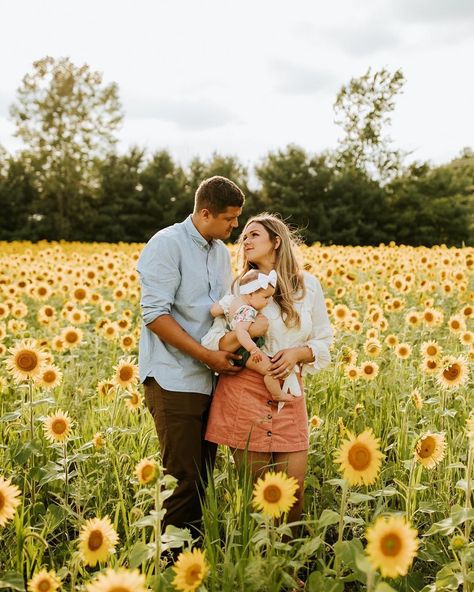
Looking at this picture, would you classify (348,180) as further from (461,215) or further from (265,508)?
(265,508)

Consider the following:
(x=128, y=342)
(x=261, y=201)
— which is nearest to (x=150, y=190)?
(x=261, y=201)

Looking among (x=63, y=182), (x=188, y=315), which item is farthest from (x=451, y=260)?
(x=63, y=182)

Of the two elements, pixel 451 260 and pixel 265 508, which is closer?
pixel 265 508

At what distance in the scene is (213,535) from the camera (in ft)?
8.39

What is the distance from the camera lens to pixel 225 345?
3.11 metres

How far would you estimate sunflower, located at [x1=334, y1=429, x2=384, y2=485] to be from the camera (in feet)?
7.10

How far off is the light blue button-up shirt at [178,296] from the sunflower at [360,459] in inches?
47.7

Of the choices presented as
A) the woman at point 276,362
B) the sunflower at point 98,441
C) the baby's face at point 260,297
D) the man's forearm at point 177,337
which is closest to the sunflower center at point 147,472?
the woman at point 276,362

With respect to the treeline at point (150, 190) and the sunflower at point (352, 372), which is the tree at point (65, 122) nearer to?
the treeline at point (150, 190)

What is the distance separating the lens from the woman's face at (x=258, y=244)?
3234mm

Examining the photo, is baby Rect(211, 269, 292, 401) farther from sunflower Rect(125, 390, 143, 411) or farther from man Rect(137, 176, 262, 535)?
sunflower Rect(125, 390, 143, 411)

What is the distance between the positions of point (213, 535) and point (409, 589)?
30.6 inches

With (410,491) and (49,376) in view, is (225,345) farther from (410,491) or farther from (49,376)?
(49,376)

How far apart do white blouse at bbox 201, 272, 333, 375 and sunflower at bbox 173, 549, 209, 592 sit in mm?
1330
